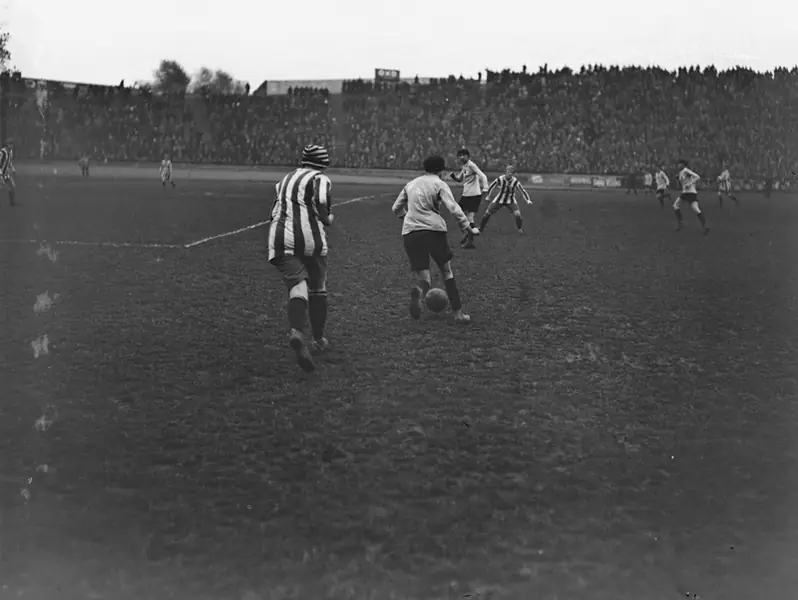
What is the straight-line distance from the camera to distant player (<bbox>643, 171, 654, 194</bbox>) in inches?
1970

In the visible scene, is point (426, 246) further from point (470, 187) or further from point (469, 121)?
point (469, 121)

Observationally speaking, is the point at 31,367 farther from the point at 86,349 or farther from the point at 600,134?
the point at 600,134

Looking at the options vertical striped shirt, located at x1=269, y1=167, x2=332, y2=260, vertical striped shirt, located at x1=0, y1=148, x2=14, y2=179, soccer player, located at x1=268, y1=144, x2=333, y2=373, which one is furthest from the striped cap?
vertical striped shirt, located at x1=0, y1=148, x2=14, y2=179

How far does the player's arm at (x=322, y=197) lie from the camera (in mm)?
8273

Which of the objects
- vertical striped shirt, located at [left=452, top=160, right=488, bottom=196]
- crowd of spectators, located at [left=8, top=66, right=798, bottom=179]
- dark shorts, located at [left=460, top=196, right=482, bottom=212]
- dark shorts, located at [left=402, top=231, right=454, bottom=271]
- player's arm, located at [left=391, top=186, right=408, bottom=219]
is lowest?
dark shorts, located at [left=402, top=231, right=454, bottom=271]

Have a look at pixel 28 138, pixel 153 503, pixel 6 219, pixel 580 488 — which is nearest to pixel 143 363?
pixel 153 503

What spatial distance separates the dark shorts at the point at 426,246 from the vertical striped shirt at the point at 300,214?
7.93 ft

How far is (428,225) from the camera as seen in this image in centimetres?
1059

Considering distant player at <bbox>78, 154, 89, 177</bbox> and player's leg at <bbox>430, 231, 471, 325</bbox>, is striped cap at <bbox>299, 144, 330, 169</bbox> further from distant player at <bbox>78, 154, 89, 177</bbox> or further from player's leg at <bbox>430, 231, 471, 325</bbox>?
distant player at <bbox>78, 154, 89, 177</bbox>

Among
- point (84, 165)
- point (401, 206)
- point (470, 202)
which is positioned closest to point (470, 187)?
point (470, 202)

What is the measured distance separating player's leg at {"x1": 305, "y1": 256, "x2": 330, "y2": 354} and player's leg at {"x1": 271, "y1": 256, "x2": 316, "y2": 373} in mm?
176

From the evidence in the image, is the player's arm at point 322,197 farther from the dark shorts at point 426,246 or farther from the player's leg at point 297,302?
the dark shorts at point 426,246

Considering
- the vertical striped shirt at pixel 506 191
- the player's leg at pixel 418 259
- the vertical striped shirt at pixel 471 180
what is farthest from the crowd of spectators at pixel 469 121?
the player's leg at pixel 418 259

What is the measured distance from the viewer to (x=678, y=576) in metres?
4.12
